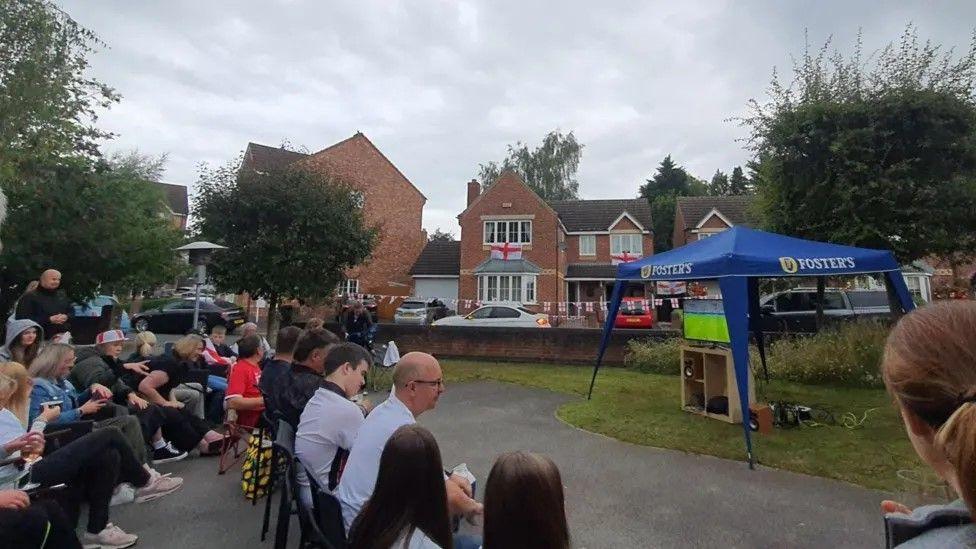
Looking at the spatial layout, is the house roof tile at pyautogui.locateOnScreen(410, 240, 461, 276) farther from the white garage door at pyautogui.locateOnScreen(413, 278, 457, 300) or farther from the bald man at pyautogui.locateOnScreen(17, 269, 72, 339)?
the bald man at pyautogui.locateOnScreen(17, 269, 72, 339)

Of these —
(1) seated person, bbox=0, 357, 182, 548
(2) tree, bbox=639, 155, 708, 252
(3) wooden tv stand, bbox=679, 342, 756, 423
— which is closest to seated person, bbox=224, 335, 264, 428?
(1) seated person, bbox=0, 357, 182, 548

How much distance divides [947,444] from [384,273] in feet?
113

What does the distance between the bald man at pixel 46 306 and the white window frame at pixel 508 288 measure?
25.4 m

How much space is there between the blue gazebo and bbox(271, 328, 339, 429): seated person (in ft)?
14.8

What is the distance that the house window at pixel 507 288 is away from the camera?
31.5 m

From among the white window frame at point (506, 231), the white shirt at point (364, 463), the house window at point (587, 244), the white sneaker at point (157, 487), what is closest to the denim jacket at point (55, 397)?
the white sneaker at point (157, 487)

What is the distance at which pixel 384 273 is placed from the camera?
113 feet

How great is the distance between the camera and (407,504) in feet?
6.17

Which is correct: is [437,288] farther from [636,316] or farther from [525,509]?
[525,509]

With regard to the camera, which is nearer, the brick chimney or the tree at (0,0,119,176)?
the tree at (0,0,119,176)

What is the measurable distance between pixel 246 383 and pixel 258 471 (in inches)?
50.2

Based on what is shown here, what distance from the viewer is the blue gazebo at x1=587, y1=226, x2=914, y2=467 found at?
6223 mm

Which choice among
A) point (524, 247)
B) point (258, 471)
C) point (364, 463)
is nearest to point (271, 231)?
point (258, 471)

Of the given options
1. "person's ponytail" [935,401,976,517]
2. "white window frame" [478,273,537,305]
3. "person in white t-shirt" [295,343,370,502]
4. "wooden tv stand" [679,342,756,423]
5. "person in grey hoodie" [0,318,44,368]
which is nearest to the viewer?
"person's ponytail" [935,401,976,517]
